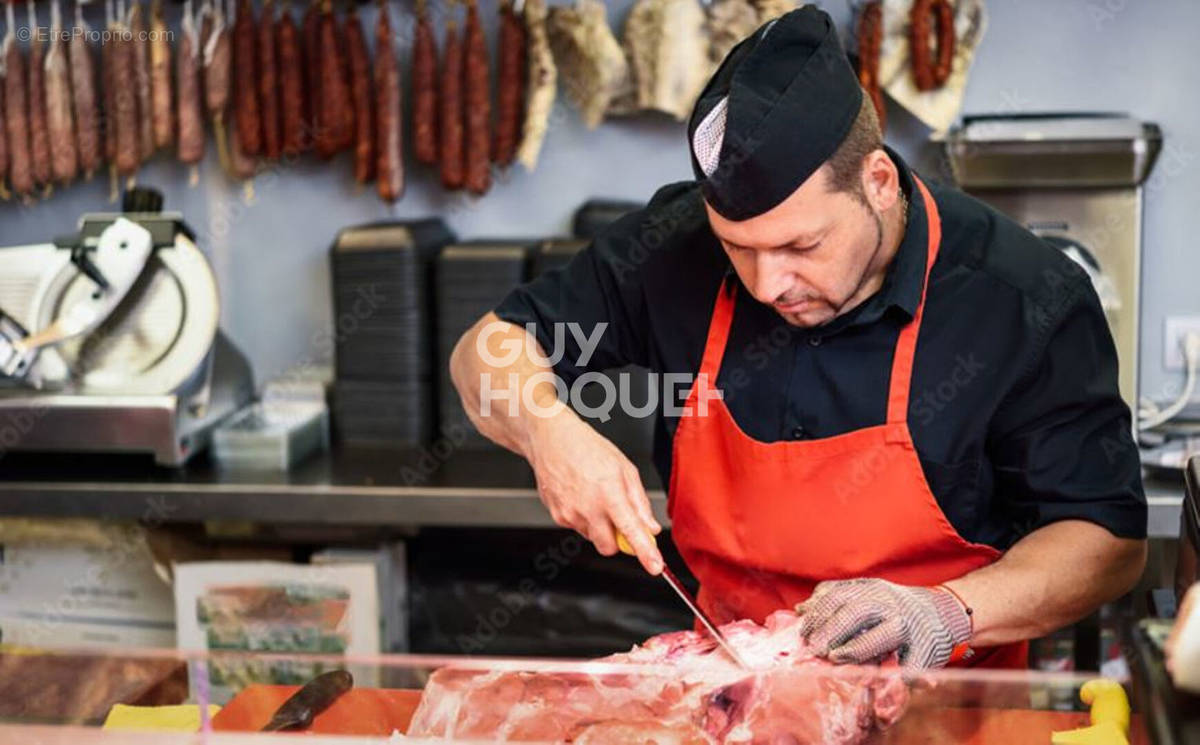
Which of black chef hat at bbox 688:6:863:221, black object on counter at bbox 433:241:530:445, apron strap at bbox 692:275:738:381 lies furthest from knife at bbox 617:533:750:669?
black object on counter at bbox 433:241:530:445

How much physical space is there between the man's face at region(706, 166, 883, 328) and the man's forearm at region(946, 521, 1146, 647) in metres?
0.44

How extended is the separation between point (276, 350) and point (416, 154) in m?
0.81

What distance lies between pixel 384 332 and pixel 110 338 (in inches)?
28.1

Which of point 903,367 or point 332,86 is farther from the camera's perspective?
point 332,86

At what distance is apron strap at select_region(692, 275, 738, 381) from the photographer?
2229 millimetres

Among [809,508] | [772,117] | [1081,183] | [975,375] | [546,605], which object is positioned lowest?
[546,605]

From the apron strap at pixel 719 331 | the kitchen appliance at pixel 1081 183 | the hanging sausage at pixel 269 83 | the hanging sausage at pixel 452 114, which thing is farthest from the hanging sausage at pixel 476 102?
the apron strap at pixel 719 331

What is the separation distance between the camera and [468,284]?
368 cm

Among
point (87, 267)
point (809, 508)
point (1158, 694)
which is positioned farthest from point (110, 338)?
point (1158, 694)

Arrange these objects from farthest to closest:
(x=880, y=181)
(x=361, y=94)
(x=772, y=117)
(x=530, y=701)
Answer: (x=361, y=94) → (x=880, y=181) → (x=772, y=117) → (x=530, y=701)

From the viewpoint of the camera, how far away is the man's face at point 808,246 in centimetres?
186

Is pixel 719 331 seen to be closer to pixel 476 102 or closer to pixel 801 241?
pixel 801 241

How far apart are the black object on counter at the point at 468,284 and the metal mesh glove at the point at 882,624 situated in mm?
2017

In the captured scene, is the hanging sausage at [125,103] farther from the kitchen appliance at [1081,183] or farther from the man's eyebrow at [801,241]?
the man's eyebrow at [801,241]
